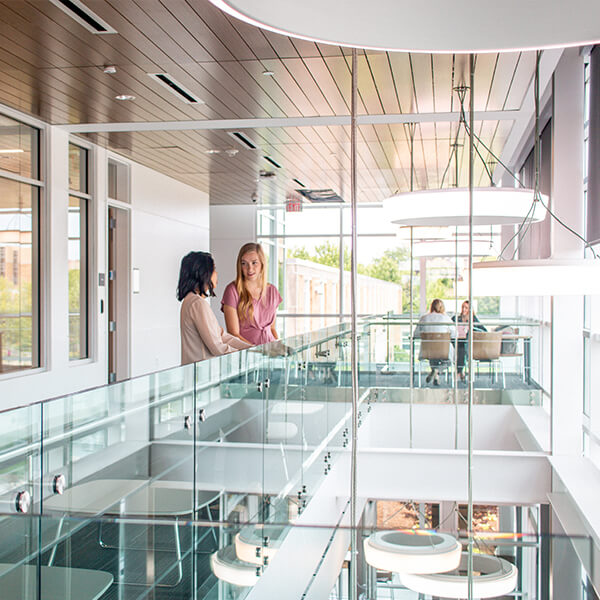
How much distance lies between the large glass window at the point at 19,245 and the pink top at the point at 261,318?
10.0ft

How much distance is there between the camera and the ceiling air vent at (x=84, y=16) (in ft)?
13.5

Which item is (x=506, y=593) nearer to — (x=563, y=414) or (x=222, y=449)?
(x=222, y=449)

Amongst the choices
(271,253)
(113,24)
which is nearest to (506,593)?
(113,24)

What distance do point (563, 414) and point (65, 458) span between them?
560cm

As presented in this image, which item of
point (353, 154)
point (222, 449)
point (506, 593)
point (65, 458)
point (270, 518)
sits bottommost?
point (270, 518)

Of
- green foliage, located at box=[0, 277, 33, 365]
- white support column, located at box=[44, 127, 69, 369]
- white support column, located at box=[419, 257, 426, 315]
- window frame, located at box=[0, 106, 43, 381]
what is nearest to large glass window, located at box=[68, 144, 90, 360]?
white support column, located at box=[44, 127, 69, 369]

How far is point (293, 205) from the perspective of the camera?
13.5 metres

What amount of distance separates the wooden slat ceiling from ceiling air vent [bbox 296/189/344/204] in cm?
348

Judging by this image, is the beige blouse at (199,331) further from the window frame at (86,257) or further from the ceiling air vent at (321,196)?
the ceiling air vent at (321,196)

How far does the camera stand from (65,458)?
6.41 feet

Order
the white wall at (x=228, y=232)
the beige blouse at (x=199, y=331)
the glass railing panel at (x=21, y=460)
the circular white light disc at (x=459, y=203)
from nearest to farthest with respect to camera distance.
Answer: the glass railing panel at (x=21, y=460)
the circular white light disc at (x=459, y=203)
the beige blouse at (x=199, y=331)
the white wall at (x=228, y=232)

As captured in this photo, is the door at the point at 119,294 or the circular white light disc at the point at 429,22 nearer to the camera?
the circular white light disc at the point at 429,22

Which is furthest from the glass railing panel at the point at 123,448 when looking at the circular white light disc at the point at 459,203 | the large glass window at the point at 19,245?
the large glass window at the point at 19,245

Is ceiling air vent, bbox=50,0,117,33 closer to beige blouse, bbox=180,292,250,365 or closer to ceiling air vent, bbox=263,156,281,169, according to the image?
beige blouse, bbox=180,292,250,365
